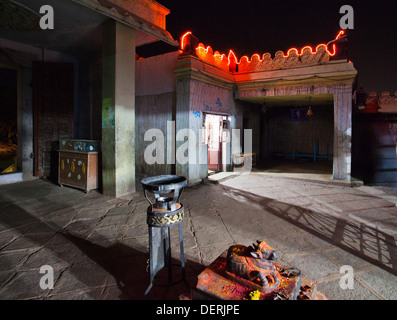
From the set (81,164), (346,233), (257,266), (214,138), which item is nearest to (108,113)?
(81,164)

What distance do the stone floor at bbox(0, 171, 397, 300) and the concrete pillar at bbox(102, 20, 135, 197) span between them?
705 mm

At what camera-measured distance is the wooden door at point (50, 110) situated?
879 centimetres

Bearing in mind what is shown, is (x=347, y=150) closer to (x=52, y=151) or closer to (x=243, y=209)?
(x=243, y=209)

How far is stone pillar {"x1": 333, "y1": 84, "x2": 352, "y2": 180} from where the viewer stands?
30.9ft

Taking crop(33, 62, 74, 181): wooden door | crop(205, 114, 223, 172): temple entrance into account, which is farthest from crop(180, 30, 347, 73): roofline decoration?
crop(33, 62, 74, 181): wooden door

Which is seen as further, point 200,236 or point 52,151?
point 52,151

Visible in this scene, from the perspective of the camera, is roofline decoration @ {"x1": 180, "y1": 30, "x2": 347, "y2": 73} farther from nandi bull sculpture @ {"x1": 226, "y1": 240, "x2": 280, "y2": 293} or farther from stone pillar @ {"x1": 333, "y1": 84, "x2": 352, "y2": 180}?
nandi bull sculpture @ {"x1": 226, "y1": 240, "x2": 280, "y2": 293}

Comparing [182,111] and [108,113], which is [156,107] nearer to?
[182,111]

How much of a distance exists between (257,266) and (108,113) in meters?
6.29

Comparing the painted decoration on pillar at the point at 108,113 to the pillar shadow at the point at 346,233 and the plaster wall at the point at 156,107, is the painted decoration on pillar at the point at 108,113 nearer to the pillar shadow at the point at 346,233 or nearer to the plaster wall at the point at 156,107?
the plaster wall at the point at 156,107
